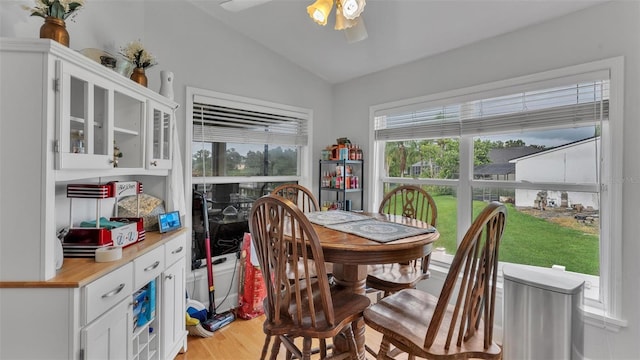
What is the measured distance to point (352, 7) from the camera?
1443mm

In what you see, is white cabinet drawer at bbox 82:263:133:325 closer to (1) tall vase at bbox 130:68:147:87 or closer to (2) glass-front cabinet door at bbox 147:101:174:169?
(2) glass-front cabinet door at bbox 147:101:174:169

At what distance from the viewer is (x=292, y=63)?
3.35 meters

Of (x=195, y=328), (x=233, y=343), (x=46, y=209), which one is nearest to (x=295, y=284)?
(x=46, y=209)

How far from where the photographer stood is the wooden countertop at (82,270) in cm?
119

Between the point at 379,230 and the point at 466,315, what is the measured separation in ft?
2.16

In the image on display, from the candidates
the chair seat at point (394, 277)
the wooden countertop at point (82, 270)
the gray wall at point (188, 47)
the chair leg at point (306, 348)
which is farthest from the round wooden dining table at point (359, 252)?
the gray wall at point (188, 47)

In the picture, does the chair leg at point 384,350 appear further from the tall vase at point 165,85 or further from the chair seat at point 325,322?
the tall vase at point 165,85

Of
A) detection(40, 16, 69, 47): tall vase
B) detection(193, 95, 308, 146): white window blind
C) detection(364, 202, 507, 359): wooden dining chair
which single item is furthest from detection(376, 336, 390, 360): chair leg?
detection(193, 95, 308, 146): white window blind

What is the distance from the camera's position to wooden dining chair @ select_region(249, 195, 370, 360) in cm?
128

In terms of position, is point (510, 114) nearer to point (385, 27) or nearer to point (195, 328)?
point (385, 27)

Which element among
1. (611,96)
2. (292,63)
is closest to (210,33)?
(292,63)

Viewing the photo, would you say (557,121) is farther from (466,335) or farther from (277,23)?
(277,23)

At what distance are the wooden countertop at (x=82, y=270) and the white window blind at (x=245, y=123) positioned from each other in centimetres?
130

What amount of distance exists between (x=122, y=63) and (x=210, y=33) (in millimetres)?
1088
